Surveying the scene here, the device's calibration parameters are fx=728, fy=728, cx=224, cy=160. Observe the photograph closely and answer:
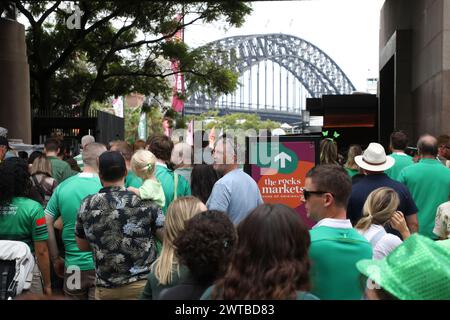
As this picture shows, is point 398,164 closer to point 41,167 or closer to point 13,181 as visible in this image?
point 41,167

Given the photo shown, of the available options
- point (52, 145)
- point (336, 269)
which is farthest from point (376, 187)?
point (52, 145)

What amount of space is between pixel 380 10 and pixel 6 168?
71.4 ft

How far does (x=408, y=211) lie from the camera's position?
672cm

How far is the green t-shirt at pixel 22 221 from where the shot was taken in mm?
5590

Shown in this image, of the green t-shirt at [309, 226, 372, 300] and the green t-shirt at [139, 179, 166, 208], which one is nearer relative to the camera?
the green t-shirt at [309, 226, 372, 300]

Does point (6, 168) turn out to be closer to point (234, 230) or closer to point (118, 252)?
point (118, 252)

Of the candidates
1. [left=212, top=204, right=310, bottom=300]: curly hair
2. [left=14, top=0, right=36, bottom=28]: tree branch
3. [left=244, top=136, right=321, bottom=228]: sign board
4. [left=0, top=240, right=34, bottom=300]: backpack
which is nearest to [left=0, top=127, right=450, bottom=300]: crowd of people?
[left=212, top=204, right=310, bottom=300]: curly hair

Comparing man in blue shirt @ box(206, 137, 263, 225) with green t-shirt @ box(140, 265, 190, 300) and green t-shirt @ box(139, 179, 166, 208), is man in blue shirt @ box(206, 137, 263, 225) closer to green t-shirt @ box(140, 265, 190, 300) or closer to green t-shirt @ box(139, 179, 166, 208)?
green t-shirt @ box(139, 179, 166, 208)

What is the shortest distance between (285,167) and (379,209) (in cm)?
309

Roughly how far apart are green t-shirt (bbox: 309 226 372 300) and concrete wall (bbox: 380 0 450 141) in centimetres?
1028

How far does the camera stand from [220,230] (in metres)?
3.59

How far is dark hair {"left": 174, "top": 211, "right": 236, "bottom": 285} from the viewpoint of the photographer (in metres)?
3.53

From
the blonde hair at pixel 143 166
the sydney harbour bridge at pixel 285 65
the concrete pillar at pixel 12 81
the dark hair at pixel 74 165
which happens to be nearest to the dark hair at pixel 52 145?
the dark hair at pixel 74 165
